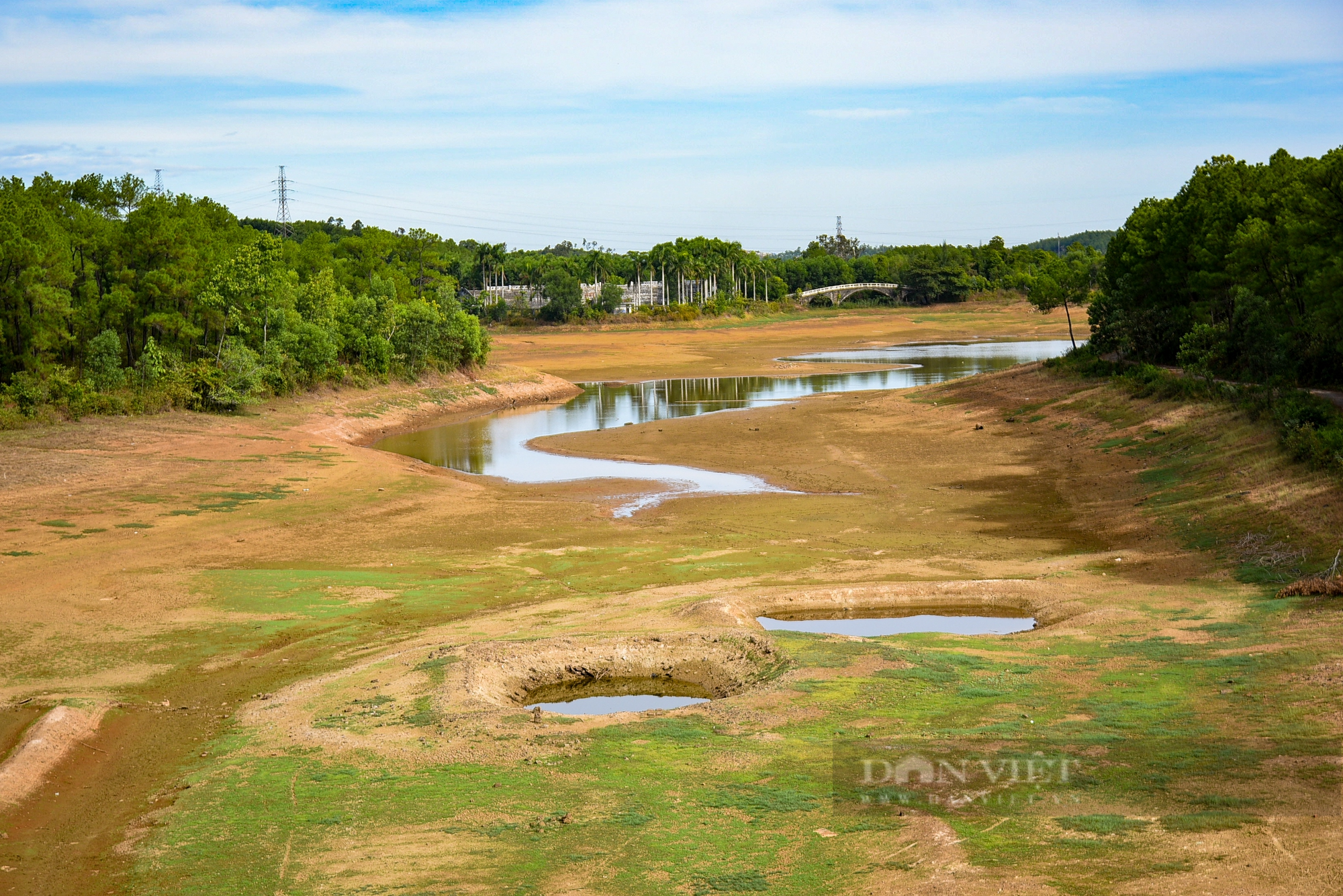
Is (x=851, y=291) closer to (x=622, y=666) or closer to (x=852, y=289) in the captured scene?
(x=852, y=289)

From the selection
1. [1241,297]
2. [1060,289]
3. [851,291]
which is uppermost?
[851,291]

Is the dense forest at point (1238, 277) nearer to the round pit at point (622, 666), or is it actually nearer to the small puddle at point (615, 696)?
the round pit at point (622, 666)

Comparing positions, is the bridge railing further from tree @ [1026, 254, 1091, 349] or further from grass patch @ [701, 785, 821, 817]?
grass patch @ [701, 785, 821, 817]

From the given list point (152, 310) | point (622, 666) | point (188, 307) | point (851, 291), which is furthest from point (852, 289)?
point (622, 666)

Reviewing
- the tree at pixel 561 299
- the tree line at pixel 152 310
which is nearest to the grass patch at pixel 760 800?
the tree line at pixel 152 310

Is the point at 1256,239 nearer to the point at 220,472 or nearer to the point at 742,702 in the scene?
the point at 742,702

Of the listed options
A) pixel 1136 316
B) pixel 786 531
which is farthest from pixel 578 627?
pixel 1136 316

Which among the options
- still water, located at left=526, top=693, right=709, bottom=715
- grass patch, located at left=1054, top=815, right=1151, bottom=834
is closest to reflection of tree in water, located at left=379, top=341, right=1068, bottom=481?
still water, located at left=526, top=693, right=709, bottom=715
